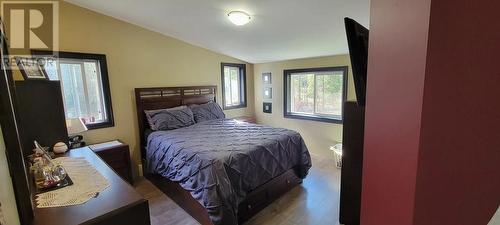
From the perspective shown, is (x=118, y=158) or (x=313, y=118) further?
(x=313, y=118)

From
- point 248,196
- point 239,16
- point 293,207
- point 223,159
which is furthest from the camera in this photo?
point 293,207

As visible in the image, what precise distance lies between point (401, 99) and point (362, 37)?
1.71ft

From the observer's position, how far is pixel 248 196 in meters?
2.21

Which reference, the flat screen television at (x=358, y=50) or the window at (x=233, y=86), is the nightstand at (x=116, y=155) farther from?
the flat screen television at (x=358, y=50)

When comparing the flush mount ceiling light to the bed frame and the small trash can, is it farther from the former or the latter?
the small trash can

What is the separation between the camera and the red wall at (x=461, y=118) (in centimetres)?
54

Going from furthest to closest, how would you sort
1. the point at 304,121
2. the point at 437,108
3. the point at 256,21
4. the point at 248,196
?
the point at 304,121 → the point at 256,21 → the point at 248,196 → the point at 437,108

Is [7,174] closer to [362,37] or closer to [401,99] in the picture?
[401,99]

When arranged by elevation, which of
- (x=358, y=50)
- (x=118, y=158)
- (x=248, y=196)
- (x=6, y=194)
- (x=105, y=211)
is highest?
(x=358, y=50)

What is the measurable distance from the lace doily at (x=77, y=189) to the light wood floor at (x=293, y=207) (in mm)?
1018

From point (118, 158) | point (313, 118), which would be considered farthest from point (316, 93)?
point (118, 158)

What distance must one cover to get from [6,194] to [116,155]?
2292mm

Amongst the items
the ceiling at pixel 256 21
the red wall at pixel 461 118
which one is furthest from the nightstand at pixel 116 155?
the red wall at pixel 461 118

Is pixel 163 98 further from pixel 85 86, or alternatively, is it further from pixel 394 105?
pixel 394 105
